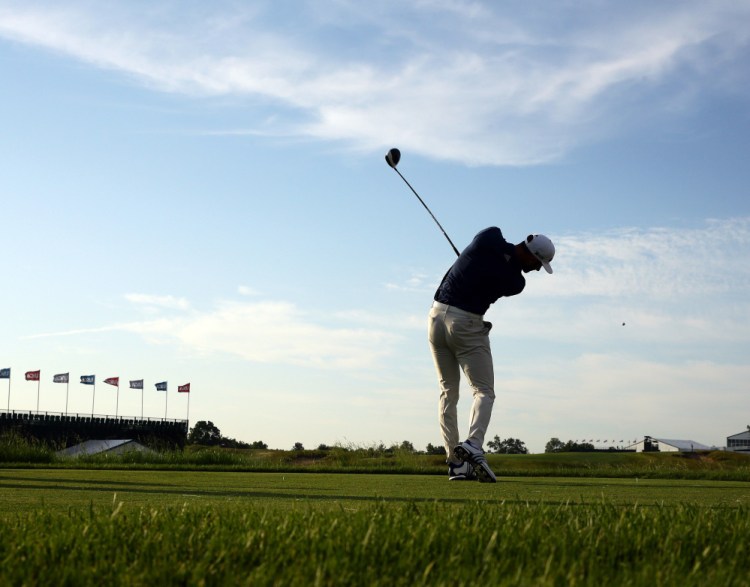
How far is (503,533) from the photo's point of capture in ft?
14.1

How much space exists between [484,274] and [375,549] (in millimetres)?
6056

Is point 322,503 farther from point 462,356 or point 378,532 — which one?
point 462,356

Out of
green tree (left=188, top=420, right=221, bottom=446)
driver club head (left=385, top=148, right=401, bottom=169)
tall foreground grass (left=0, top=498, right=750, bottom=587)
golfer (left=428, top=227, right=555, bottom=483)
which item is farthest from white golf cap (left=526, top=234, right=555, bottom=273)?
green tree (left=188, top=420, right=221, bottom=446)

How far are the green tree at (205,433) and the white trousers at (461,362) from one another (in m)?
116

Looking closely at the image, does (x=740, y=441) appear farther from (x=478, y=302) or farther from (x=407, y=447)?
(x=478, y=302)

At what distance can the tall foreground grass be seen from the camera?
11.4ft

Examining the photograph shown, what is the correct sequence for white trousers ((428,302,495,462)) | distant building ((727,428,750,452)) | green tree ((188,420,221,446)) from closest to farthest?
white trousers ((428,302,495,462)), green tree ((188,420,221,446)), distant building ((727,428,750,452))

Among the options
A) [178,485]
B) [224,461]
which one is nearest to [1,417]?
[224,461]

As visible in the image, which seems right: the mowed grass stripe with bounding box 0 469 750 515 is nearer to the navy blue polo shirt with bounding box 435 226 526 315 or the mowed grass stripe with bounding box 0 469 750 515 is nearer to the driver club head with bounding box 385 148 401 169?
the navy blue polo shirt with bounding box 435 226 526 315

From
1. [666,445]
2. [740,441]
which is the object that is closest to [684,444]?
[666,445]

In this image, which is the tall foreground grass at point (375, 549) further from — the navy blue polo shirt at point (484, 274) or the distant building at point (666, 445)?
the distant building at point (666, 445)

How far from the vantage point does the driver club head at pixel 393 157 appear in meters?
13.3

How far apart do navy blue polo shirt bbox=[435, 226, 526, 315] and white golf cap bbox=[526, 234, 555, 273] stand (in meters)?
0.20

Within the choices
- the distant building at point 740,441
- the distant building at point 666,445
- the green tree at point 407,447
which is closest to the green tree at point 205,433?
the distant building at point 666,445
